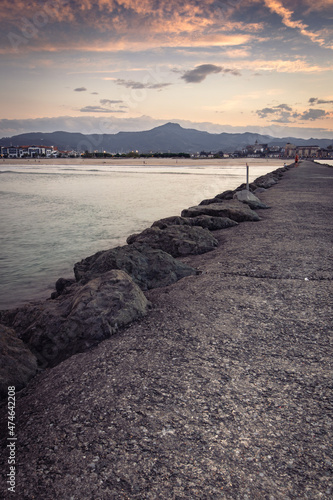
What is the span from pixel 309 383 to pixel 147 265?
288cm

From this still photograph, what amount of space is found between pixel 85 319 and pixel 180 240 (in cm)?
350

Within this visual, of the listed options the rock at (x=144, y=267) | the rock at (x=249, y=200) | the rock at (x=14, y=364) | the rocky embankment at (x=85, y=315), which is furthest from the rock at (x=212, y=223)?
the rock at (x=14, y=364)

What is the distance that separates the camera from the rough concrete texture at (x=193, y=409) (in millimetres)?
1722

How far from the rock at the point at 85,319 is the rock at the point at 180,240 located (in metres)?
2.81

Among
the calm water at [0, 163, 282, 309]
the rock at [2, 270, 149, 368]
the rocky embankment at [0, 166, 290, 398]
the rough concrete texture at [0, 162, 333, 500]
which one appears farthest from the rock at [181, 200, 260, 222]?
the rock at [2, 270, 149, 368]

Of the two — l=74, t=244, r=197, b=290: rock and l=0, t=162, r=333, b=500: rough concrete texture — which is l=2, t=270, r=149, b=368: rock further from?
l=74, t=244, r=197, b=290: rock

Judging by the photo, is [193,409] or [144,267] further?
→ [144,267]

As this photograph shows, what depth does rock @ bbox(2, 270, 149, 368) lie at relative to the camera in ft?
10.7

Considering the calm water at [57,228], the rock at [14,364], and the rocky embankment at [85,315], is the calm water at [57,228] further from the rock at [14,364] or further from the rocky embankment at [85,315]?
the rock at [14,364]

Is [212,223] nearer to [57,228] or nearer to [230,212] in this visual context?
[230,212]

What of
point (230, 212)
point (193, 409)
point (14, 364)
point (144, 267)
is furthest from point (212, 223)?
point (193, 409)

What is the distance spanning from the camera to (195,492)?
5.42 ft

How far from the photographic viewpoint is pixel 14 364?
2928 mm

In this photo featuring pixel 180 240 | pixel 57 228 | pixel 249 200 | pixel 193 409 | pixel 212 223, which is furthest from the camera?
pixel 57 228
